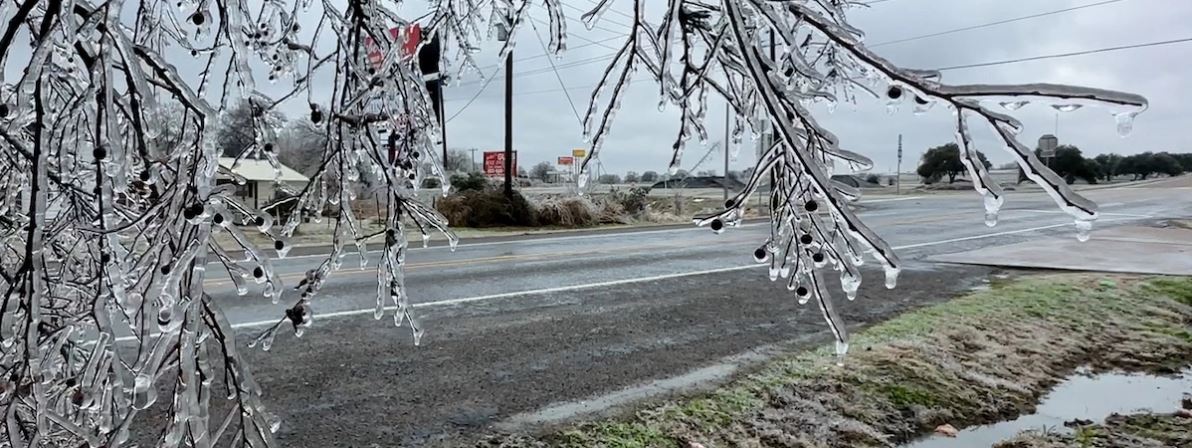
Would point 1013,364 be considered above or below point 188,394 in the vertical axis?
below

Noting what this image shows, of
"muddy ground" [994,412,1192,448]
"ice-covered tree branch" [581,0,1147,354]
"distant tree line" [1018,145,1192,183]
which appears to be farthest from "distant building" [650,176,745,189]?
"distant tree line" [1018,145,1192,183]

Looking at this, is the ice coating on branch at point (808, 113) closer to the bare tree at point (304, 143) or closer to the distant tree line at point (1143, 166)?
the bare tree at point (304, 143)

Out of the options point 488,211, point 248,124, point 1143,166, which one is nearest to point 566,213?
point 488,211

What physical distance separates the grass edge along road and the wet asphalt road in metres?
0.61

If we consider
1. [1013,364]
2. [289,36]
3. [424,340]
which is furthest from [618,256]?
[289,36]

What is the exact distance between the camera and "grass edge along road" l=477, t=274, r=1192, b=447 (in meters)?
3.88

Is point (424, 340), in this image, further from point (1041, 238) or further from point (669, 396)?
point (1041, 238)

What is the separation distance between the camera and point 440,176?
2119mm

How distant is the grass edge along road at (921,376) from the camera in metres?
3.88

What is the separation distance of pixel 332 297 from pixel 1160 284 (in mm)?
9085

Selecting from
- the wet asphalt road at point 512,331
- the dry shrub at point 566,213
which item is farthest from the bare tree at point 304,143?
the dry shrub at point 566,213

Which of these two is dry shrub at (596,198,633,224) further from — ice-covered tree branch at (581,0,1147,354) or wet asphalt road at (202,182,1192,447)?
ice-covered tree branch at (581,0,1147,354)

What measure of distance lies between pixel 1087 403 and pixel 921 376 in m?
0.96

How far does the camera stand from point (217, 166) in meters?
1.37
